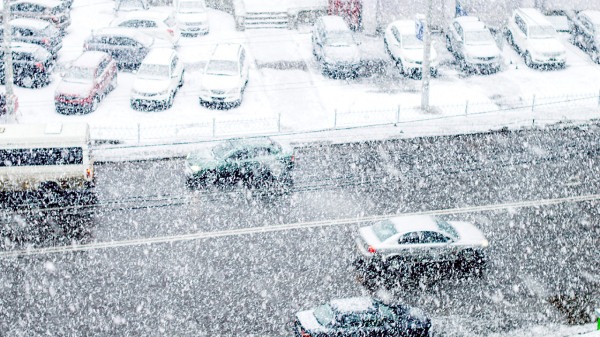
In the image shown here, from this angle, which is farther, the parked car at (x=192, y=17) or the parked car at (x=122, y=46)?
the parked car at (x=192, y=17)

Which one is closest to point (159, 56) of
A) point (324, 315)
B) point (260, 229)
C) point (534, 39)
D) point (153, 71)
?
point (153, 71)

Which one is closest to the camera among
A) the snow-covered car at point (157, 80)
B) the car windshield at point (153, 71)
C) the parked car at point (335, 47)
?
the snow-covered car at point (157, 80)

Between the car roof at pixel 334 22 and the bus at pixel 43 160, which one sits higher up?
the bus at pixel 43 160

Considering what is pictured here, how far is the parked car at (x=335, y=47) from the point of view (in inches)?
1388

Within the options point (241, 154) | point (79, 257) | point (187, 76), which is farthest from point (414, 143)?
point (79, 257)

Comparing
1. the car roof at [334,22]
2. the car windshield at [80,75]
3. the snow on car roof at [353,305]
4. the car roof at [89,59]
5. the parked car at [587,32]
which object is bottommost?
the parked car at [587,32]

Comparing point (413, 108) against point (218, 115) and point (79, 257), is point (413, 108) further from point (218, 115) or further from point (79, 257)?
point (79, 257)

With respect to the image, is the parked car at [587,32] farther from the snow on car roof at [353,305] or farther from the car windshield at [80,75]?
the snow on car roof at [353,305]

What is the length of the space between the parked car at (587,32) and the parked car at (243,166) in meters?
17.9

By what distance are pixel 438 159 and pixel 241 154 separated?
6617 millimetres

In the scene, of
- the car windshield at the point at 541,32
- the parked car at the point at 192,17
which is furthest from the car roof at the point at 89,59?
the car windshield at the point at 541,32

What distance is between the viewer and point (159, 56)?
1314 inches

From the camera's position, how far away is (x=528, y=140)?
100ft

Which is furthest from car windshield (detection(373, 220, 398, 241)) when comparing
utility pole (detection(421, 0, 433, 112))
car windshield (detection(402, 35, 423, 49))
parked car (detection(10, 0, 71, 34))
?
parked car (detection(10, 0, 71, 34))
